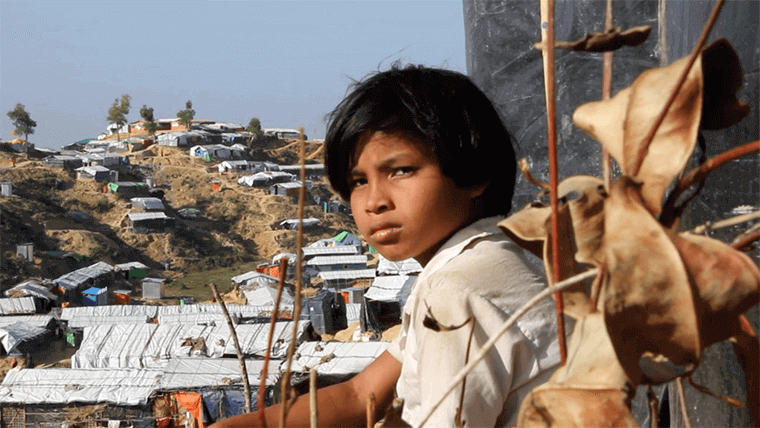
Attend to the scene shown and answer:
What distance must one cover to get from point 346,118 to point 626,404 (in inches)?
22.4

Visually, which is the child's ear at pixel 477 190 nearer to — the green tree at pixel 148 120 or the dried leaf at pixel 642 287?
the dried leaf at pixel 642 287

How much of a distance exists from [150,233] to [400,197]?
23.8m

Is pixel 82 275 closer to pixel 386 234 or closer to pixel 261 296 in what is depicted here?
pixel 261 296

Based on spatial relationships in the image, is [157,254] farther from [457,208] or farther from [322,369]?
[457,208]

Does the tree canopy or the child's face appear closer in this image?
the child's face

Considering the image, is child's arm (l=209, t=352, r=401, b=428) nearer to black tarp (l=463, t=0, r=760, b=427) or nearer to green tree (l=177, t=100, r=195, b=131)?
black tarp (l=463, t=0, r=760, b=427)

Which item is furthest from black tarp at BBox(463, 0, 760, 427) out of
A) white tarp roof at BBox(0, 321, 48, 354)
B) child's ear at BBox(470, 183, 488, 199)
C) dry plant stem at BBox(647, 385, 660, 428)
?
white tarp roof at BBox(0, 321, 48, 354)

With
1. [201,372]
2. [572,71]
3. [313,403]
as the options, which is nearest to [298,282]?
[313,403]

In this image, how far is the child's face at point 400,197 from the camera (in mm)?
760

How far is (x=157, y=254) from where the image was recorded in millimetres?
23109

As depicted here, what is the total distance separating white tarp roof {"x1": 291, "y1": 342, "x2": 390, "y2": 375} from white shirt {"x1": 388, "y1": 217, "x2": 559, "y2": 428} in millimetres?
8240

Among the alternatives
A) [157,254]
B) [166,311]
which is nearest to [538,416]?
[166,311]

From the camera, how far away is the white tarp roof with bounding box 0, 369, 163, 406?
985 centimetres

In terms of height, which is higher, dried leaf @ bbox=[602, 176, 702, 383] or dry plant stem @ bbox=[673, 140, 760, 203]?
dry plant stem @ bbox=[673, 140, 760, 203]
